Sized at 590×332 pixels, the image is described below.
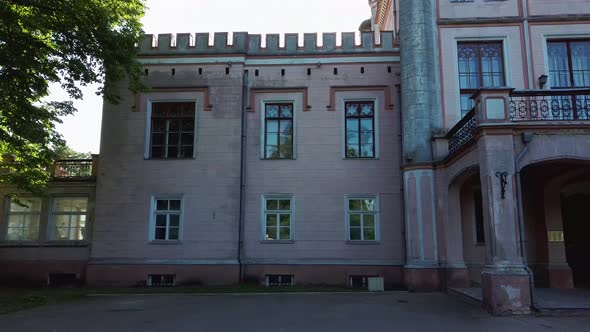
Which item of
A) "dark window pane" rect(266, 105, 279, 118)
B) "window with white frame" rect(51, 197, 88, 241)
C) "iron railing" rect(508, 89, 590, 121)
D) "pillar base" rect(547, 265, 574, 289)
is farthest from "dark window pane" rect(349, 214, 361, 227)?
"window with white frame" rect(51, 197, 88, 241)

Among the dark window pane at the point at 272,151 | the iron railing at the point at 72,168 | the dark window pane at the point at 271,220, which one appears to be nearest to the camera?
the dark window pane at the point at 271,220

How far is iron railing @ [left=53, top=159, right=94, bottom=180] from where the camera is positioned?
16.8 meters

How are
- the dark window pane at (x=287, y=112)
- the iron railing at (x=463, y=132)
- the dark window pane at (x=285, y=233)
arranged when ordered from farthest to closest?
the dark window pane at (x=287, y=112)
the dark window pane at (x=285, y=233)
the iron railing at (x=463, y=132)

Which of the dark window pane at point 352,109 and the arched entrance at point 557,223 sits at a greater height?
the dark window pane at point 352,109

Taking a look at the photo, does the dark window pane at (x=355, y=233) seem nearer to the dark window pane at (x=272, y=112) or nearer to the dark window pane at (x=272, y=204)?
the dark window pane at (x=272, y=204)

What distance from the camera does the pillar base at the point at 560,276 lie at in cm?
1277

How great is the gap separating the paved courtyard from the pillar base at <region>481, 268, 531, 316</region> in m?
0.31

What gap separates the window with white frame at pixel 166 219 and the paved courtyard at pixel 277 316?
328cm

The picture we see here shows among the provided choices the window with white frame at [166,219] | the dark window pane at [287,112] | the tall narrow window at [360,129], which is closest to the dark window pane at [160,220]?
the window with white frame at [166,219]

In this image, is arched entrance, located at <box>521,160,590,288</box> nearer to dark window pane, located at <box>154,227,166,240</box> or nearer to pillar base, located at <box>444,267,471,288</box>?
pillar base, located at <box>444,267,471,288</box>

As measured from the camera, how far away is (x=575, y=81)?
46.2 ft

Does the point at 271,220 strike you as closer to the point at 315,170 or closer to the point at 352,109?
the point at 315,170

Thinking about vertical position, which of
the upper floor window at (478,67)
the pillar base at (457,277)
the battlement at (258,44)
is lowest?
the pillar base at (457,277)

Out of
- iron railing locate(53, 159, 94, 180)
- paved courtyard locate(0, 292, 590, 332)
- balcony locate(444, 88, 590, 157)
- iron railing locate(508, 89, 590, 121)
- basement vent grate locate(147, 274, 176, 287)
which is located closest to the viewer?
paved courtyard locate(0, 292, 590, 332)
